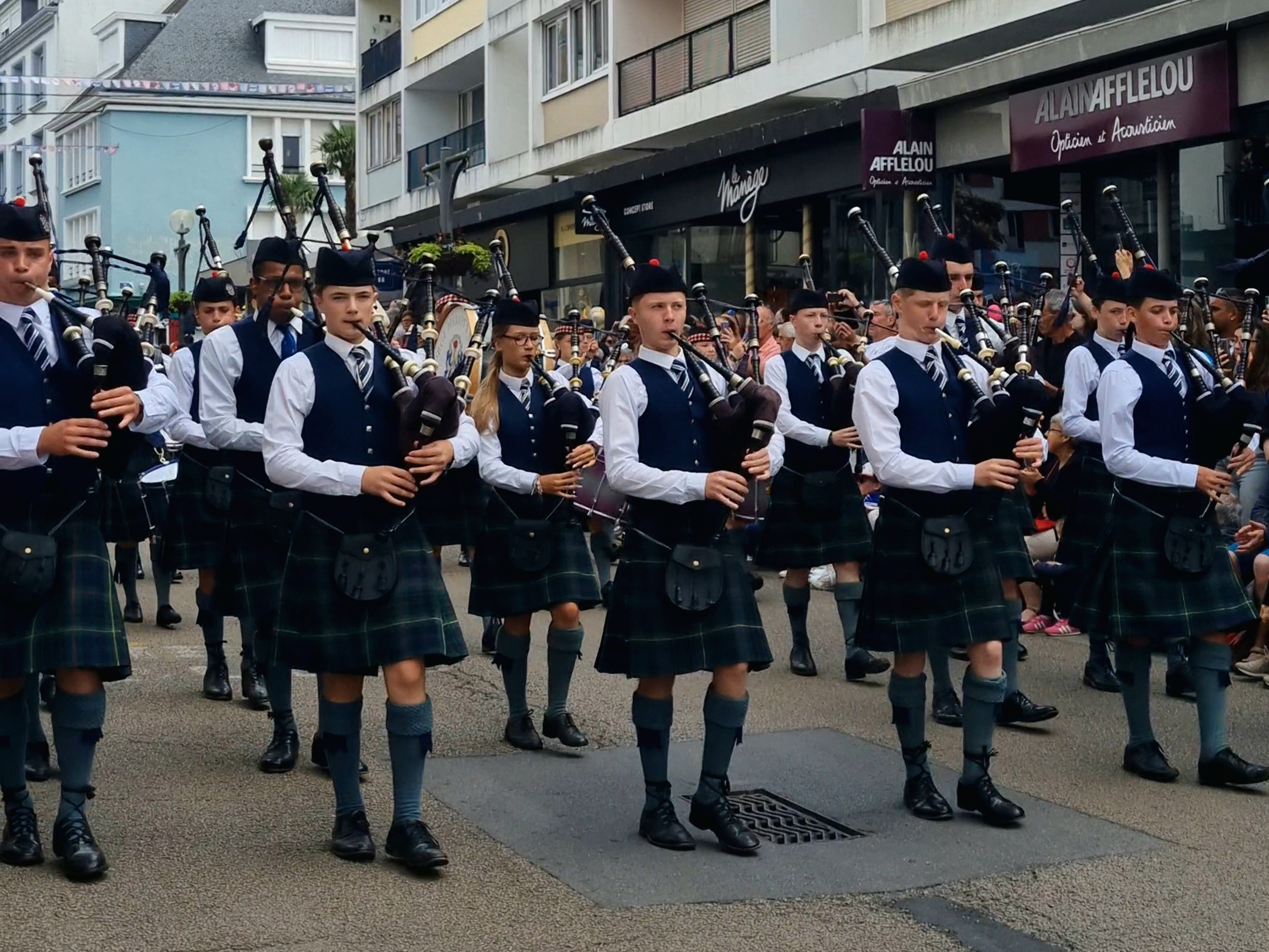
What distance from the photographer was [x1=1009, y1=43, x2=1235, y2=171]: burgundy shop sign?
12766mm

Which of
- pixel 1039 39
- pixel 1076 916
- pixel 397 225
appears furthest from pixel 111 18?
pixel 1076 916

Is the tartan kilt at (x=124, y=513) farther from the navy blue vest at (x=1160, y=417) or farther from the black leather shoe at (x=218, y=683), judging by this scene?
the navy blue vest at (x=1160, y=417)

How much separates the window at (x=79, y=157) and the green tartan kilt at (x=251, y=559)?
43.1 m

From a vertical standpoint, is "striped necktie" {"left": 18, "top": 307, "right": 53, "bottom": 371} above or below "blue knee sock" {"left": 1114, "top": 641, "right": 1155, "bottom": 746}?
above

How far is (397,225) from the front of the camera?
33.7 metres

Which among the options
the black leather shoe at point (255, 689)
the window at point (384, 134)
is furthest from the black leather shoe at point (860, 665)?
the window at point (384, 134)

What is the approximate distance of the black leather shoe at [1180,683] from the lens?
317 inches

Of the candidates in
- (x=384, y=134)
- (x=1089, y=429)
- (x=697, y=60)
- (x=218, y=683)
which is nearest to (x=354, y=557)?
(x=218, y=683)

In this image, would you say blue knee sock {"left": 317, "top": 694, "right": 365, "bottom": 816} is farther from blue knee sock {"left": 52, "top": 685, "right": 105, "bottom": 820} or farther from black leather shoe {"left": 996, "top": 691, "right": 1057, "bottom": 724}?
black leather shoe {"left": 996, "top": 691, "right": 1057, "bottom": 724}

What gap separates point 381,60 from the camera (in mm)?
33969

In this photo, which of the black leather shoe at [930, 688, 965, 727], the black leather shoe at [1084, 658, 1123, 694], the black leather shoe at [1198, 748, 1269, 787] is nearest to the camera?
the black leather shoe at [1198, 748, 1269, 787]

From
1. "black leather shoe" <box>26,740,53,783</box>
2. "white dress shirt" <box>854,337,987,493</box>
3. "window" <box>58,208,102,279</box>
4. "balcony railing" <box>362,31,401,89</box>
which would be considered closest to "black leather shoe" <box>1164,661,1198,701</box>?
"white dress shirt" <box>854,337,987,493</box>

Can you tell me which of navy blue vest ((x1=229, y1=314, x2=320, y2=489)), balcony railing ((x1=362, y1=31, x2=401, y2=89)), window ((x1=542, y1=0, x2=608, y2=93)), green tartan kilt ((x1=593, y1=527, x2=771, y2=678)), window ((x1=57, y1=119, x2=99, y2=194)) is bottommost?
green tartan kilt ((x1=593, y1=527, x2=771, y2=678))

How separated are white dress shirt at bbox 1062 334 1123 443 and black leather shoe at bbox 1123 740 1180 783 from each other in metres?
1.61
